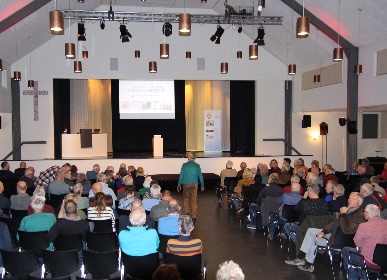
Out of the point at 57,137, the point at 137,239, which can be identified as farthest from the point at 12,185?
the point at 57,137

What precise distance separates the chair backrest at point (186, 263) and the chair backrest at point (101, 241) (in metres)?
1.33

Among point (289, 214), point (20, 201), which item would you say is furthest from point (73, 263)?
point (289, 214)

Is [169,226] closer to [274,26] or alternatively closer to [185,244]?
[185,244]

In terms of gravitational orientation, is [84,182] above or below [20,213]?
above

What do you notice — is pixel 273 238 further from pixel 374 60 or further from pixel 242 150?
pixel 242 150

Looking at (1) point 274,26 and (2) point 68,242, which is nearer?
(2) point 68,242

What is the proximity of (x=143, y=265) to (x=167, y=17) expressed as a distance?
430 inches

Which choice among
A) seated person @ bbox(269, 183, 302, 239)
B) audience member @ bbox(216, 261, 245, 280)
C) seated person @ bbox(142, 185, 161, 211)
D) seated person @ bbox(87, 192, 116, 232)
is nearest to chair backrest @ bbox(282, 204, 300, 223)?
seated person @ bbox(269, 183, 302, 239)

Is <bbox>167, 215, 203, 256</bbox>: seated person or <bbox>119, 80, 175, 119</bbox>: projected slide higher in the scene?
<bbox>119, 80, 175, 119</bbox>: projected slide

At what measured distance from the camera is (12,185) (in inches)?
410

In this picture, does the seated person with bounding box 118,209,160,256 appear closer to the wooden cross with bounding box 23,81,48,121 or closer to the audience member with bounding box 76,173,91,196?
the audience member with bounding box 76,173,91,196

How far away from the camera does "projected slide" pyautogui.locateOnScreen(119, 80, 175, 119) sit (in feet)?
63.1

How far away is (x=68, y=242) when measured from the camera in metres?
5.48

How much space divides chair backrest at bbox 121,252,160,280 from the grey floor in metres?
1.68
